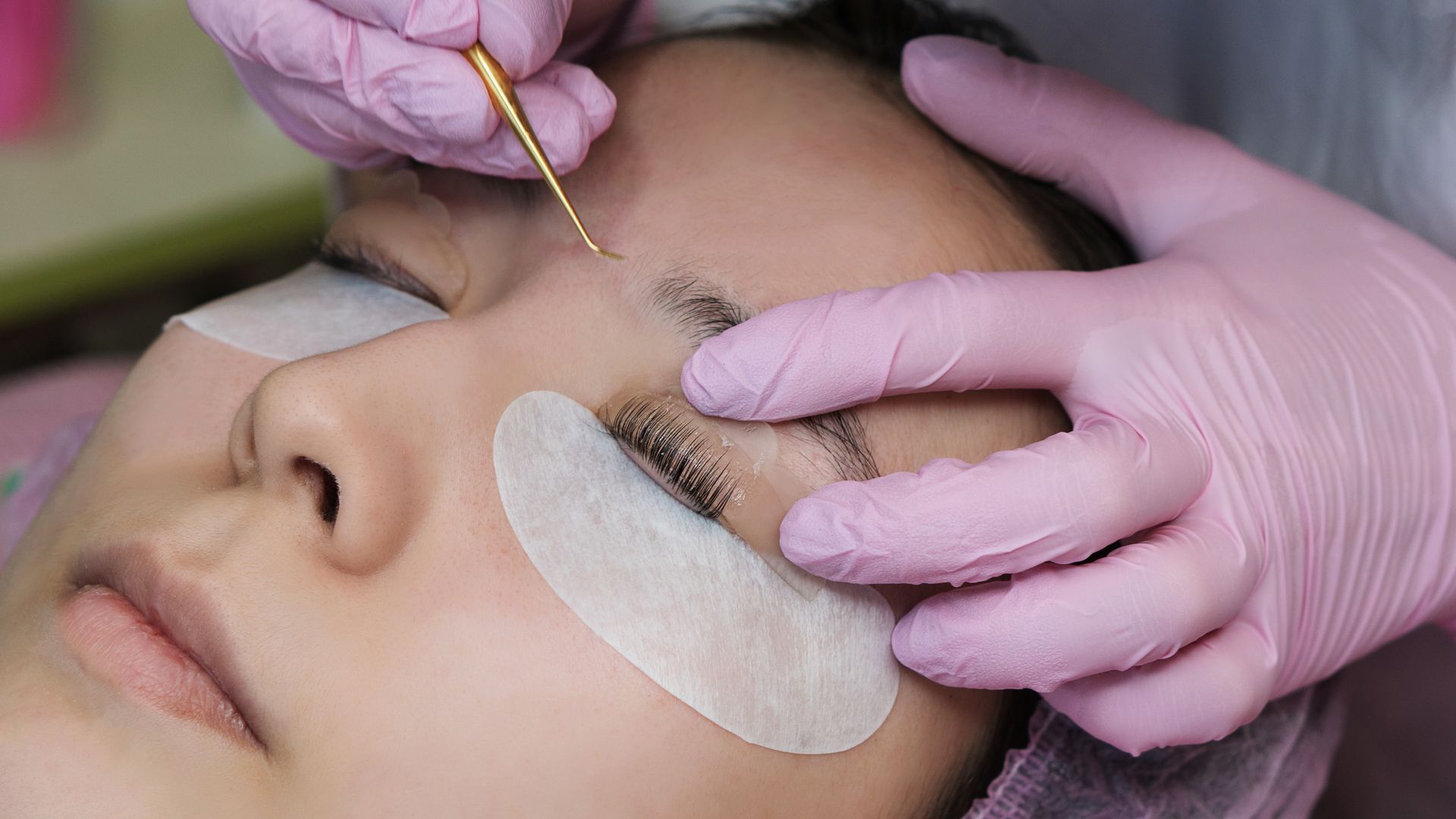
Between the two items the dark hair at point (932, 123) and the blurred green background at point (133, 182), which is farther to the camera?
the blurred green background at point (133, 182)

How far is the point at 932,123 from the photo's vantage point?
1132mm

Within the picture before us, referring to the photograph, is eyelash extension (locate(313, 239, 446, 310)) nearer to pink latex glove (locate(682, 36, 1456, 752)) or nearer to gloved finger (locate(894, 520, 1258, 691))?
pink latex glove (locate(682, 36, 1456, 752))

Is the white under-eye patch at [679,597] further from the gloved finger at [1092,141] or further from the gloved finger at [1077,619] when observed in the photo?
the gloved finger at [1092,141]

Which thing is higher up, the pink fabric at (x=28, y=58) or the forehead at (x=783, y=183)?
the forehead at (x=783, y=183)

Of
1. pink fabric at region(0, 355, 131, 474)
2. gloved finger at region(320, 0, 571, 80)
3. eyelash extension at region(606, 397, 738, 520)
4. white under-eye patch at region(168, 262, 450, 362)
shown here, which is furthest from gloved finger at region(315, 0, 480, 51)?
pink fabric at region(0, 355, 131, 474)

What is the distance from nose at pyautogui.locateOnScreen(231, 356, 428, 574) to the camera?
32.2 inches

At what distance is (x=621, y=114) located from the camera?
3.57ft

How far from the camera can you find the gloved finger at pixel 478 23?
921 millimetres

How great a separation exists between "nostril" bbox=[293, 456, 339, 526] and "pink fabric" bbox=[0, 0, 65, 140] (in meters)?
1.69

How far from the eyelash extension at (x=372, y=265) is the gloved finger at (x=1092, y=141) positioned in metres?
0.51

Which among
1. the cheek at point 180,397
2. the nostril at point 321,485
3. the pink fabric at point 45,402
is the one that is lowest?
the pink fabric at point 45,402

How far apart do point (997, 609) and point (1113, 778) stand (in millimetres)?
291

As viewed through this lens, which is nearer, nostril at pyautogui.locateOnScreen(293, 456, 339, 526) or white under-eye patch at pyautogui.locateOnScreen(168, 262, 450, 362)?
nostril at pyautogui.locateOnScreen(293, 456, 339, 526)

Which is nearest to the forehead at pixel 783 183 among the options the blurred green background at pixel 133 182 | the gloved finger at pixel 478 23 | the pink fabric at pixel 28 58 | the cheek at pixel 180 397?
the gloved finger at pixel 478 23
